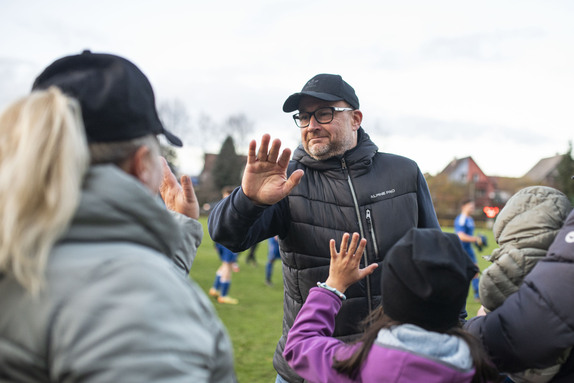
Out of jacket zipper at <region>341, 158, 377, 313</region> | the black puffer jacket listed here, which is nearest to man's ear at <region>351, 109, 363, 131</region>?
jacket zipper at <region>341, 158, 377, 313</region>

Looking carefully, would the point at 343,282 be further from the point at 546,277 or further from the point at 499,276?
the point at 546,277

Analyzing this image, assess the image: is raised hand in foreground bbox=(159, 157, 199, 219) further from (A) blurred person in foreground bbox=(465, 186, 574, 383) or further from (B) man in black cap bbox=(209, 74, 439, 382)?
(A) blurred person in foreground bbox=(465, 186, 574, 383)

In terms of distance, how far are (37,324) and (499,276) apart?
1.61 m

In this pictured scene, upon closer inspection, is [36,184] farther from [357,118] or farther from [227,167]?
[227,167]

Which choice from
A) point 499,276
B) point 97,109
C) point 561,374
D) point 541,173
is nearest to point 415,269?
point 499,276

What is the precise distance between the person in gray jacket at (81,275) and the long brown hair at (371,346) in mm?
670

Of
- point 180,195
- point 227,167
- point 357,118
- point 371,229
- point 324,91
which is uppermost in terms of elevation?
point 324,91

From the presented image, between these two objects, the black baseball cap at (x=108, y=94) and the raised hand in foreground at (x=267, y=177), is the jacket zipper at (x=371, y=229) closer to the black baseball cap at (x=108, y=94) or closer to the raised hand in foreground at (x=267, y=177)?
the raised hand in foreground at (x=267, y=177)

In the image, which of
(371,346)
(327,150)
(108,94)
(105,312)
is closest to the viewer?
(105,312)

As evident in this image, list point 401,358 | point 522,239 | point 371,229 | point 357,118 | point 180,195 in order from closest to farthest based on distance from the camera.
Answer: point 401,358 → point 522,239 → point 180,195 → point 371,229 → point 357,118

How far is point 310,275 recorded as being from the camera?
2684 mm

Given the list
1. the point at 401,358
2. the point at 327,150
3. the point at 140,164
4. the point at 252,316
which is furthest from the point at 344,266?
the point at 252,316

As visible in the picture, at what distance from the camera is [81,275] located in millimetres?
995

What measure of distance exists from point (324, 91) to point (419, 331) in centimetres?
169
